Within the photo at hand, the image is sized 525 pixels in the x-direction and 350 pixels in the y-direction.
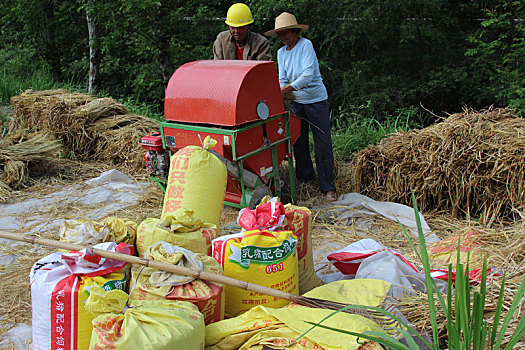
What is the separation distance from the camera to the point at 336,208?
5.15 m

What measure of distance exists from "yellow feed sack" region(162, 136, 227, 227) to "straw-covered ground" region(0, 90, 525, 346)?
683mm

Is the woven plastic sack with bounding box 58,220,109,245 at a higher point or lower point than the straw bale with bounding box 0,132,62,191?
higher

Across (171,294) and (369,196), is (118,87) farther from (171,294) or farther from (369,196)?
(171,294)

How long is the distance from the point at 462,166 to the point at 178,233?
298 cm

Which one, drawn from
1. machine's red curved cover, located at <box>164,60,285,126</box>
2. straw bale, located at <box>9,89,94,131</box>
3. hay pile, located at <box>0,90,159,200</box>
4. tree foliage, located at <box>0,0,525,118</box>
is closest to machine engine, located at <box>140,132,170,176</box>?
machine's red curved cover, located at <box>164,60,285,126</box>

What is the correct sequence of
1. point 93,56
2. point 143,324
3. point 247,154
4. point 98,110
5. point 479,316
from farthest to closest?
point 93,56 → point 98,110 → point 247,154 → point 143,324 → point 479,316

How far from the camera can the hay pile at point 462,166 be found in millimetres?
4430

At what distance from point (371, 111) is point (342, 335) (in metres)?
8.33

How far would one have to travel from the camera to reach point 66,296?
7.84ft

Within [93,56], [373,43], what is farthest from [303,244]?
[93,56]

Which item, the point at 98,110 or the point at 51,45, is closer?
the point at 98,110

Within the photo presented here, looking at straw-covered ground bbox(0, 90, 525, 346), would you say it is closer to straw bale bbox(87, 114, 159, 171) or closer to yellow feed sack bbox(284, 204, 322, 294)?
straw bale bbox(87, 114, 159, 171)

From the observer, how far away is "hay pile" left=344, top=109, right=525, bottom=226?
14.5 ft

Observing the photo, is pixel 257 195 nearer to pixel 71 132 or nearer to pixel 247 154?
pixel 247 154
